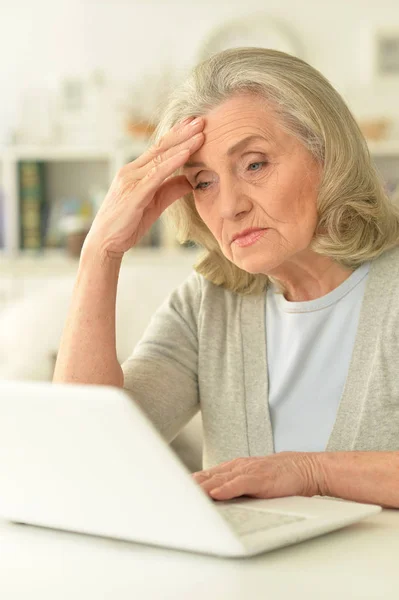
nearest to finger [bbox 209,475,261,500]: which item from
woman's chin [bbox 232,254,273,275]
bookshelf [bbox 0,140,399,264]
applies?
woman's chin [bbox 232,254,273,275]

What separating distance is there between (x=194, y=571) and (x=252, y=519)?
0.51 feet

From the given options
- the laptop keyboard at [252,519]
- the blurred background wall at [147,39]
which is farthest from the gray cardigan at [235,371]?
the blurred background wall at [147,39]

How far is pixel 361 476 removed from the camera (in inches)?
48.4

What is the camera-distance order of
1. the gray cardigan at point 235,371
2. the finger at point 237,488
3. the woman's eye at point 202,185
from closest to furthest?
1. the finger at point 237,488
2. the gray cardigan at point 235,371
3. the woman's eye at point 202,185

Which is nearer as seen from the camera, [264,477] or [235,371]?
[264,477]

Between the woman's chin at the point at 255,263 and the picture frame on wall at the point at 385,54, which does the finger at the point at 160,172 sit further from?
the picture frame on wall at the point at 385,54

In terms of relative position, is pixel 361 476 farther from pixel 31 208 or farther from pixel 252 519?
pixel 31 208

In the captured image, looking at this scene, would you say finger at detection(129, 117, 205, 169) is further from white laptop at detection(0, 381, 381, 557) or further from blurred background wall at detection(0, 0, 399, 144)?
Result: blurred background wall at detection(0, 0, 399, 144)

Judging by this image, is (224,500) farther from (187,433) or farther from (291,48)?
(291,48)

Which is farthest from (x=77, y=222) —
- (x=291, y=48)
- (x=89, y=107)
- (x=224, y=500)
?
(x=224, y=500)

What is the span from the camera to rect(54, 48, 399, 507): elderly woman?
4.95ft

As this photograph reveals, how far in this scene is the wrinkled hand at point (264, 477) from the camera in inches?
43.2

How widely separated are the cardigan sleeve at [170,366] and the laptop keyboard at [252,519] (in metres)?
0.56

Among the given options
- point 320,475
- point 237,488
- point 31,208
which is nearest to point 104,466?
point 237,488
